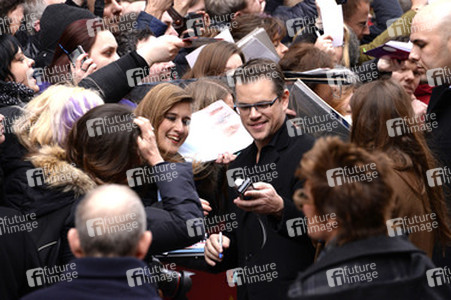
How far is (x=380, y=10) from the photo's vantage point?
838 centimetres

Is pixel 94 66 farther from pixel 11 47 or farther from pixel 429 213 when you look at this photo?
pixel 429 213

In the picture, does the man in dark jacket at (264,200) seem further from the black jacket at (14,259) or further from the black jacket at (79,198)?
the black jacket at (14,259)

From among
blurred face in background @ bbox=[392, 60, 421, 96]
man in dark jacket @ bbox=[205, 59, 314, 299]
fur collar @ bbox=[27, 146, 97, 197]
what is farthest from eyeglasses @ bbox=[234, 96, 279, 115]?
blurred face in background @ bbox=[392, 60, 421, 96]

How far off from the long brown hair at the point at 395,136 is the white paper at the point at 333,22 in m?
2.90

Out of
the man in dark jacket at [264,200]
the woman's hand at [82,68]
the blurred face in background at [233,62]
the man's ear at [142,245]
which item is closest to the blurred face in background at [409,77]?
the blurred face in background at [233,62]

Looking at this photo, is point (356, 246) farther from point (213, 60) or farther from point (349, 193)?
point (213, 60)

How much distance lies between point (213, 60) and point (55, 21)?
4.48ft

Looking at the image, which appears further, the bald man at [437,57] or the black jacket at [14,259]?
the bald man at [437,57]

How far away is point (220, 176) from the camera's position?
197 inches

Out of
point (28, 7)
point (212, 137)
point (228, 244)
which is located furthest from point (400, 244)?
point (28, 7)

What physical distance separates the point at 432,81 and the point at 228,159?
1463mm

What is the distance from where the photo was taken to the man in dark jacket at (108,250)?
8.40 feet

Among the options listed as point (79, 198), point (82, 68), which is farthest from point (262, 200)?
point (82, 68)

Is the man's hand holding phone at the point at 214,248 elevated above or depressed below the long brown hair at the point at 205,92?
below
